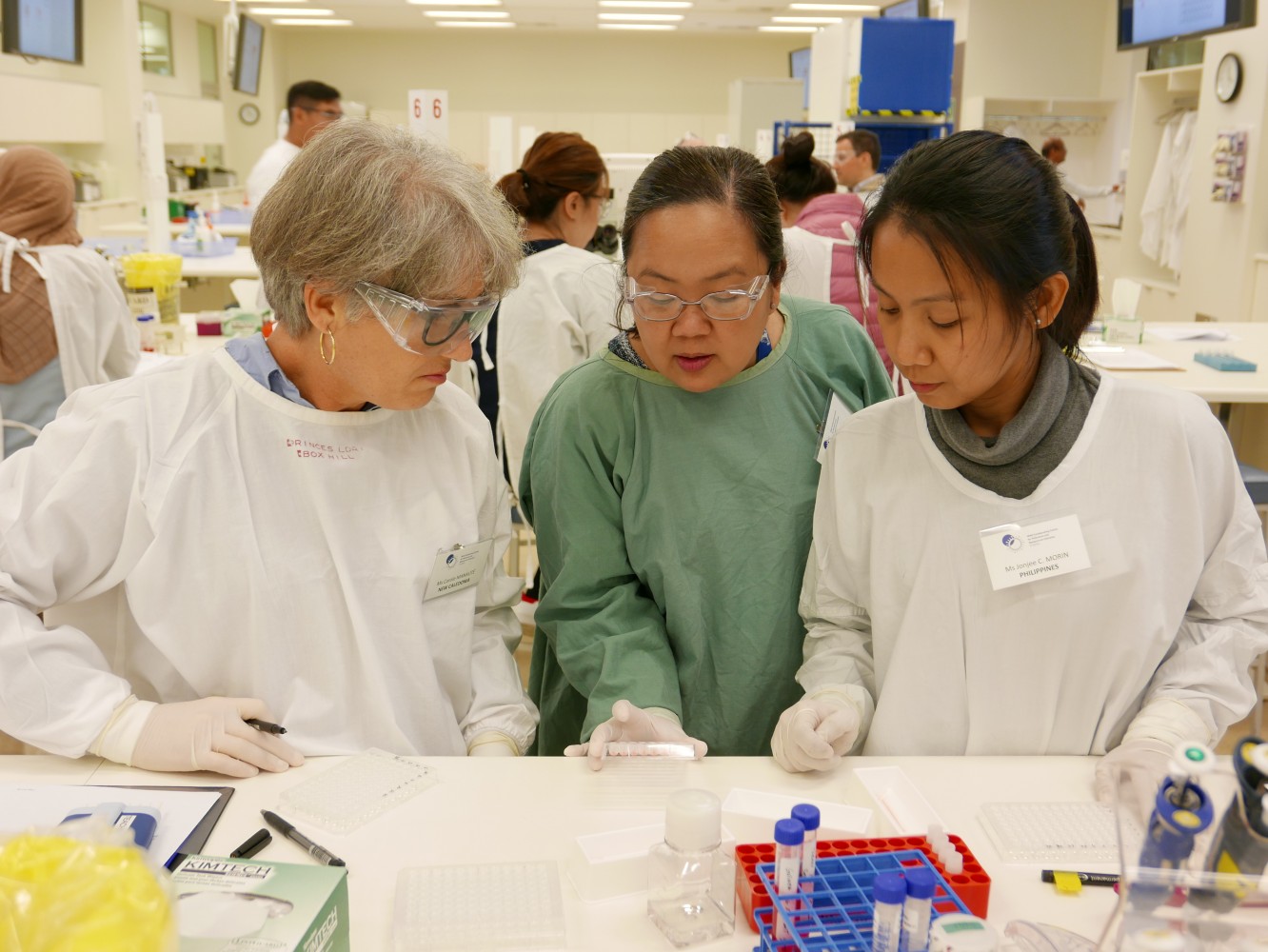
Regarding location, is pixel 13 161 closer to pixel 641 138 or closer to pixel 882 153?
pixel 882 153

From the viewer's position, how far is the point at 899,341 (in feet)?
4.36

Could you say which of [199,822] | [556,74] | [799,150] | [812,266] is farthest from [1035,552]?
[556,74]

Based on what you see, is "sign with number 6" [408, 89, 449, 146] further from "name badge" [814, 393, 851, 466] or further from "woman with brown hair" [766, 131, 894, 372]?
"name badge" [814, 393, 851, 466]

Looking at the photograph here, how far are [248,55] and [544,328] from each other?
1058 cm

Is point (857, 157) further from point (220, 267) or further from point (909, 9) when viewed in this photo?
point (909, 9)

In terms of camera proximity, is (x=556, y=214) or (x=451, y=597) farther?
(x=556, y=214)

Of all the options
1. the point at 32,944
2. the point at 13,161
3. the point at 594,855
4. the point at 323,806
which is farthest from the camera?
the point at 13,161

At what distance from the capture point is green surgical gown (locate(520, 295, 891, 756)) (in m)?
1.60

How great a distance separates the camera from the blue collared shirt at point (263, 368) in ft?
4.62

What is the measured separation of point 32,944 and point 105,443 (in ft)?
2.59

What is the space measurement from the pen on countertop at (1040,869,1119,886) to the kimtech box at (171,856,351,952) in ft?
2.28

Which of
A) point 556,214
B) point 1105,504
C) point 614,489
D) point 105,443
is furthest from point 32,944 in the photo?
point 556,214

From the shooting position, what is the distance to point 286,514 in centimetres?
140

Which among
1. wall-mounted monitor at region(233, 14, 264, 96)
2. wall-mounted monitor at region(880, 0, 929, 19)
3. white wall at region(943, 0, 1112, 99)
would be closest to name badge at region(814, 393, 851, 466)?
white wall at region(943, 0, 1112, 99)
